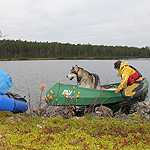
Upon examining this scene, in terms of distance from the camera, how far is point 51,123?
5566 mm

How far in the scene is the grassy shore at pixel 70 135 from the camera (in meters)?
4.25

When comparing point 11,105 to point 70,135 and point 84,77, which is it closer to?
point 70,135

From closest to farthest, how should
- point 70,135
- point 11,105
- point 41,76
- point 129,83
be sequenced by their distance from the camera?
point 70,135 < point 11,105 < point 129,83 < point 41,76

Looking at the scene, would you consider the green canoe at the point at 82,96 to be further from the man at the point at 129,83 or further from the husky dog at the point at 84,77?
the husky dog at the point at 84,77

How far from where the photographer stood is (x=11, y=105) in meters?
6.93

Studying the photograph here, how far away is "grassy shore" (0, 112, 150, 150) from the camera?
4.25 metres

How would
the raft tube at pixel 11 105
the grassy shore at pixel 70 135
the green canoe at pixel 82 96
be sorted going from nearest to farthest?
the grassy shore at pixel 70 135, the raft tube at pixel 11 105, the green canoe at pixel 82 96

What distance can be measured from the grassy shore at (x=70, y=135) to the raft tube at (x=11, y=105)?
66 cm

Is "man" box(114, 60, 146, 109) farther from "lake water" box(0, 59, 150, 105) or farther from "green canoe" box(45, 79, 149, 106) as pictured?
"lake water" box(0, 59, 150, 105)

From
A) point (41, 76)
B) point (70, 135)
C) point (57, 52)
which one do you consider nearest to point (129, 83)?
point (70, 135)

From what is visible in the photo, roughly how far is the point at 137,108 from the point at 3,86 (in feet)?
22.8

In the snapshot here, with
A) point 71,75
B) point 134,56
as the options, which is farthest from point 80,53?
point 71,75

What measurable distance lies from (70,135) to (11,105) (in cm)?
313

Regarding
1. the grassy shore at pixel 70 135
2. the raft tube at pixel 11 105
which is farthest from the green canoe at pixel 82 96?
the grassy shore at pixel 70 135
